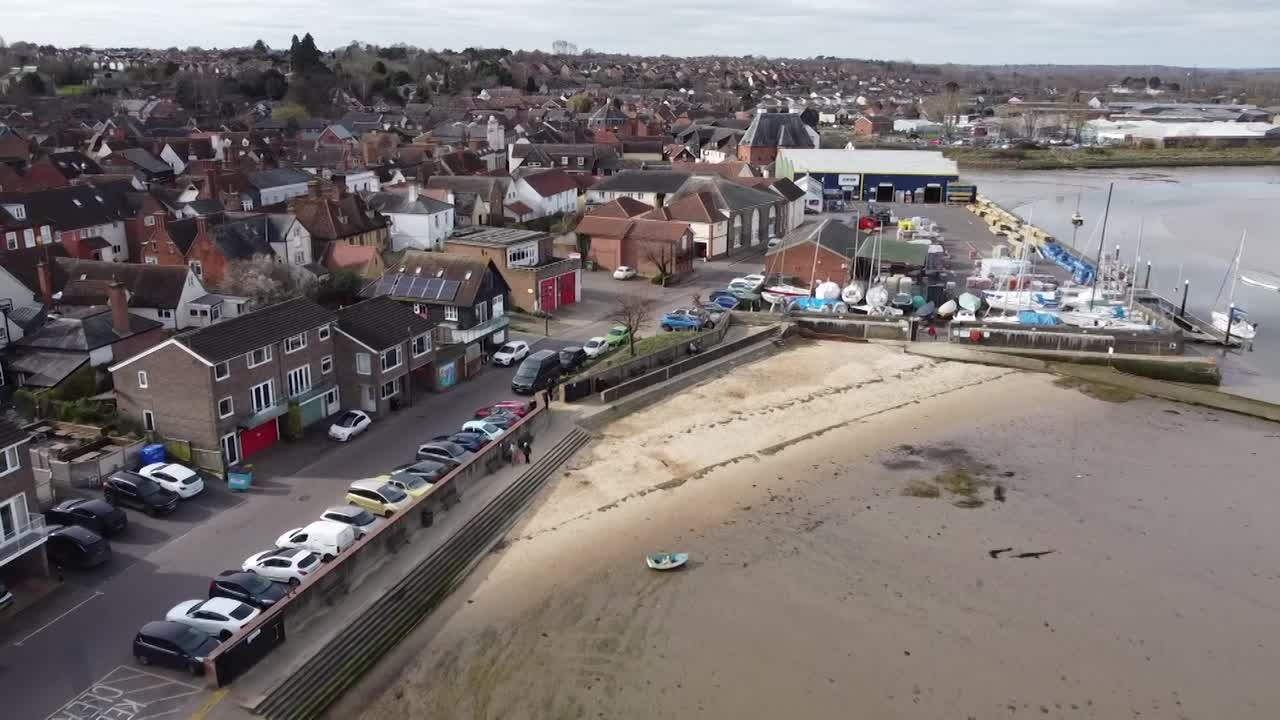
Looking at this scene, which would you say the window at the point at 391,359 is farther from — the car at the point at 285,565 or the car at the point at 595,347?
the car at the point at 285,565

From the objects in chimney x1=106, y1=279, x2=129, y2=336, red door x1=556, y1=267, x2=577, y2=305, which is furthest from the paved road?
red door x1=556, y1=267, x2=577, y2=305

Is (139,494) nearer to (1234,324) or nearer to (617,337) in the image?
(617,337)

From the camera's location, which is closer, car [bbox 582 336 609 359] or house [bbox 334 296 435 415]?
house [bbox 334 296 435 415]

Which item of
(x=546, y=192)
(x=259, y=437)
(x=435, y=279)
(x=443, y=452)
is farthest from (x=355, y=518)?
(x=546, y=192)

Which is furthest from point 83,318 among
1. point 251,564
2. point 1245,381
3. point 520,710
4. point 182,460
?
point 1245,381

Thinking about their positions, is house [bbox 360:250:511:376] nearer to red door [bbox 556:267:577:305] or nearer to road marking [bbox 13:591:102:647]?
red door [bbox 556:267:577:305]

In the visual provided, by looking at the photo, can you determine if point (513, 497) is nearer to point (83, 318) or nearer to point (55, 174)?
point (83, 318)
